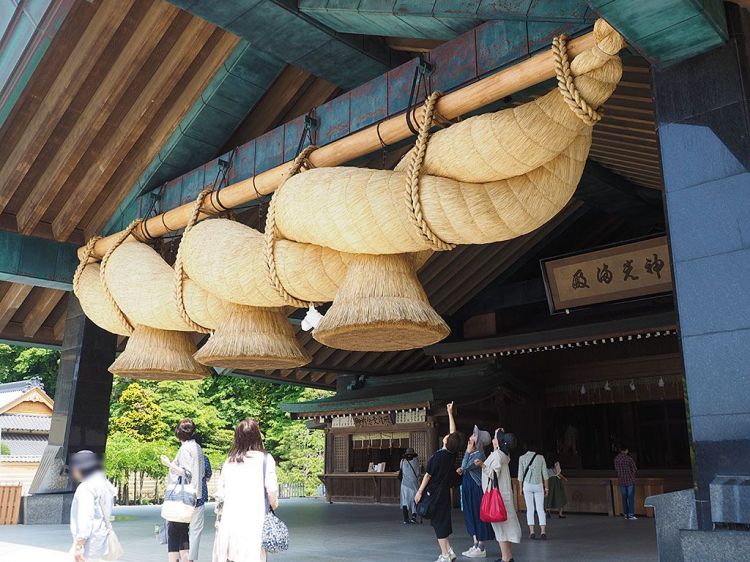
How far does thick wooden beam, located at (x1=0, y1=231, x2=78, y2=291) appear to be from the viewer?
25.9ft

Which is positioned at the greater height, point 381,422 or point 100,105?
point 100,105

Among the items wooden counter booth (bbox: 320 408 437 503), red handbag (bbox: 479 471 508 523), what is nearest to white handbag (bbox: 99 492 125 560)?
red handbag (bbox: 479 471 508 523)

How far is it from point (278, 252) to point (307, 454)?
1869cm

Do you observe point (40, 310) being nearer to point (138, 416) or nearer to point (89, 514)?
point (89, 514)

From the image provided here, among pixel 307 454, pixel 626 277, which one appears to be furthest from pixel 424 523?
pixel 307 454

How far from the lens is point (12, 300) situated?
10.1 m

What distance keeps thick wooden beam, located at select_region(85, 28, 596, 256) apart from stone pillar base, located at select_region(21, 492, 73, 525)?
11.4ft

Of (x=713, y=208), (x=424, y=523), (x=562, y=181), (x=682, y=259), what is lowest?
(x=424, y=523)

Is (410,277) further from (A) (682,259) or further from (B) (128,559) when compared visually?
(B) (128,559)

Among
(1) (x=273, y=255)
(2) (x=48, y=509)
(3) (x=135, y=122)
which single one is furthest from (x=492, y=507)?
(2) (x=48, y=509)

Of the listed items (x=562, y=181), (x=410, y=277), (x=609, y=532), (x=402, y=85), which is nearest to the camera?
(x=562, y=181)

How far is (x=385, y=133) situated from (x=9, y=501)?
283 inches

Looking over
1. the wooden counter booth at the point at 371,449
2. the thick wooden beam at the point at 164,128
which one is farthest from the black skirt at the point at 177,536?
the wooden counter booth at the point at 371,449

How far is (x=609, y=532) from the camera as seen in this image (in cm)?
793
